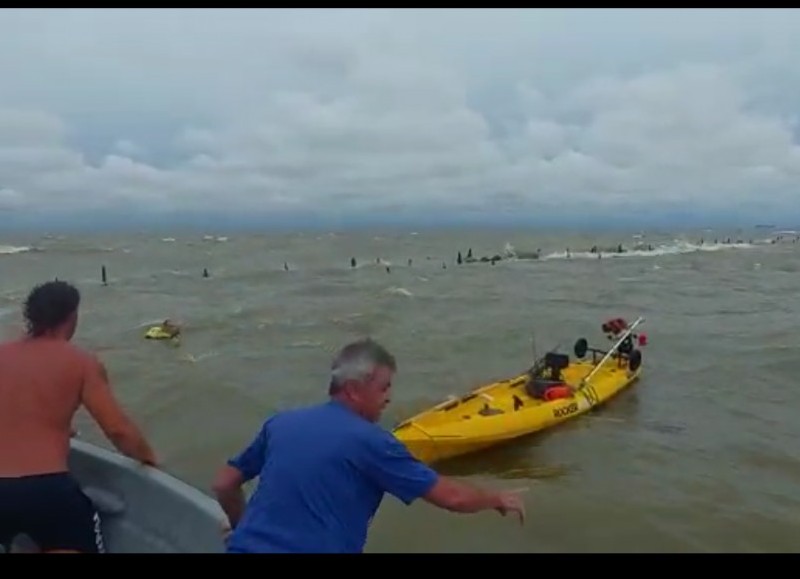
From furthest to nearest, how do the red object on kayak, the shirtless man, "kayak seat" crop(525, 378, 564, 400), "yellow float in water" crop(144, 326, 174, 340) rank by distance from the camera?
"yellow float in water" crop(144, 326, 174, 340)
"kayak seat" crop(525, 378, 564, 400)
the red object on kayak
the shirtless man

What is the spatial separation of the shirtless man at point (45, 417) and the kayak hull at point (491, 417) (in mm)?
9149

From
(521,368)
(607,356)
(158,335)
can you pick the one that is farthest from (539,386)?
(158,335)

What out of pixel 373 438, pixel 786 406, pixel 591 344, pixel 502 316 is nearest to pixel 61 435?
pixel 373 438

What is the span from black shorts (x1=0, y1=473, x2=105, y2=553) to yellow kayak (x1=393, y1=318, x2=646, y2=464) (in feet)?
26.3

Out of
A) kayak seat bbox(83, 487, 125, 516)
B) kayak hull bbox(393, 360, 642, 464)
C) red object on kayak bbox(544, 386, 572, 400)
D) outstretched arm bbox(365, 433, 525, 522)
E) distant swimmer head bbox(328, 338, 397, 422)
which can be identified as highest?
distant swimmer head bbox(328, 338, 397, 422)

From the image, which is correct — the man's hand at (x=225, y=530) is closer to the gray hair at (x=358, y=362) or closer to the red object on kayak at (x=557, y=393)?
the gray hair at (x=358, y=362)

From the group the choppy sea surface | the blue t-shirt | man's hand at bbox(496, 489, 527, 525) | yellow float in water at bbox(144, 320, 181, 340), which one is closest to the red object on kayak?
the choppy sea surface

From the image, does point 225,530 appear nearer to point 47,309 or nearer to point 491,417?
point 47,309

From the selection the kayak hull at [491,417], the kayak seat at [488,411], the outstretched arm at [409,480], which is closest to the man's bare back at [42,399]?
the outstretched arm at [409,480]

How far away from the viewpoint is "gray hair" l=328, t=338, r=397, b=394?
3.63 m

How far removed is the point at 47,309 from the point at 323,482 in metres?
2.03

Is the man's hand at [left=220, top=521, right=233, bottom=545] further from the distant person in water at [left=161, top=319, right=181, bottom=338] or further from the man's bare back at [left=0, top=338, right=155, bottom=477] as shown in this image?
the distant person in water at [left=161, top=319, right=181, bottom=338]

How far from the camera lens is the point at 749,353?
85.1ft

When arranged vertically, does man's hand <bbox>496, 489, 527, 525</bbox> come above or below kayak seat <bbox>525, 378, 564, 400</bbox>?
above
